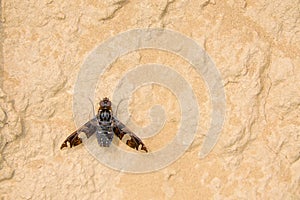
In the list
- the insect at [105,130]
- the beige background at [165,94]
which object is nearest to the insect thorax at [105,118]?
the insect at [105,130]

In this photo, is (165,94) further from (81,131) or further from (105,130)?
(81,131)

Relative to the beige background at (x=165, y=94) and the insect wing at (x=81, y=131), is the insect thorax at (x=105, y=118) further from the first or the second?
the beige background at (x=165, y=94)

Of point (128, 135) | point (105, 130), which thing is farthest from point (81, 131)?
point (128, 135)

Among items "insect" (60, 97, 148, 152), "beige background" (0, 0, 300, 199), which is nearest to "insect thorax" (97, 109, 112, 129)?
"insect" (60, 97, 148, 152)

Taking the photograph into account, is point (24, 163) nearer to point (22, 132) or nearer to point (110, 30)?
point (22, 132)

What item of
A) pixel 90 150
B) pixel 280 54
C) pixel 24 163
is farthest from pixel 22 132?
pixel 280 54

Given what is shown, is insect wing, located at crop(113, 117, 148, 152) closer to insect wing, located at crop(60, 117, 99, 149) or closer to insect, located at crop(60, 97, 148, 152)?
insect, located at crop(60, 97, 148, 152)
